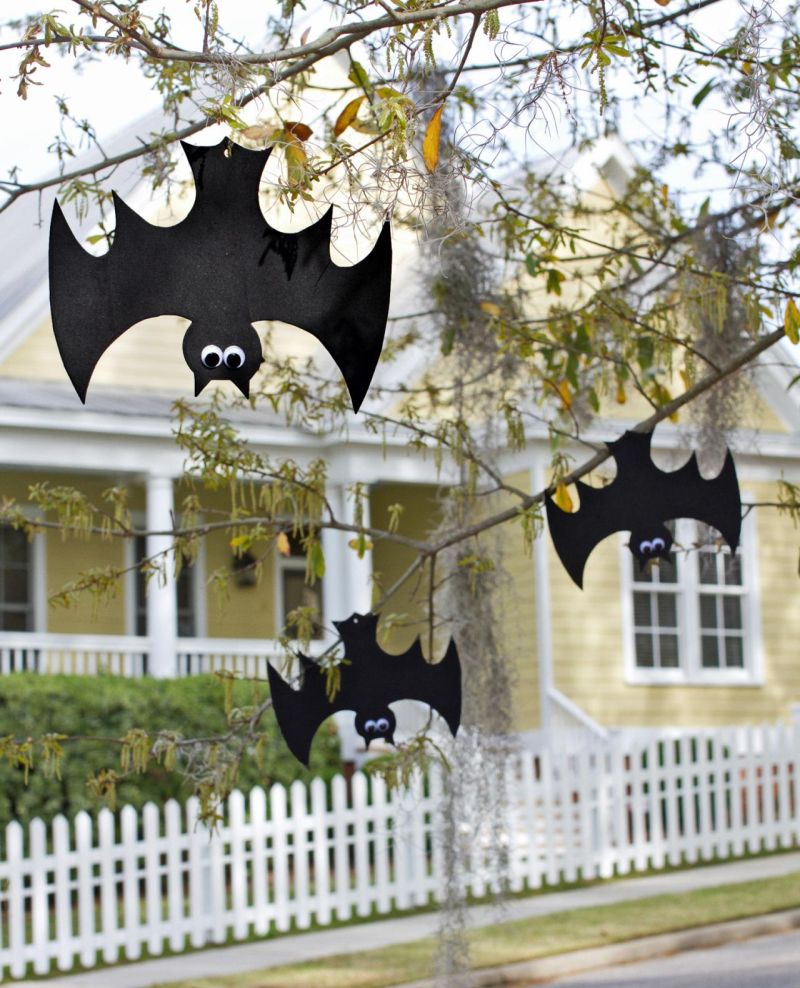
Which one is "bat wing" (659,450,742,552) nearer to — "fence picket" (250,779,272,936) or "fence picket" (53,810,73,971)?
"fence picket" (53,810,73,971)

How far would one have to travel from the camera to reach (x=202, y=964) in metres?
9.62

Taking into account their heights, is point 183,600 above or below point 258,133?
below

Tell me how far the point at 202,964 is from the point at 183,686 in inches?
161

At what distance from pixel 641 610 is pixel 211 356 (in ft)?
43.9

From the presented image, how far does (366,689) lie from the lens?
577cm

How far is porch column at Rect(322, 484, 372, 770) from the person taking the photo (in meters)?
14.9

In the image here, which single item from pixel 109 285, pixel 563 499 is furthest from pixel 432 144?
pixel 563 499

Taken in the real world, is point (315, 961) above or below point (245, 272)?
below

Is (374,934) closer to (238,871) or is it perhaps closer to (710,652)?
(238,871)

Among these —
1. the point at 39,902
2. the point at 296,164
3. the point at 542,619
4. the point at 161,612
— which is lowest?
the point at 39,902

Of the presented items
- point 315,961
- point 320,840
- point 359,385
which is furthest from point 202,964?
point 359,385

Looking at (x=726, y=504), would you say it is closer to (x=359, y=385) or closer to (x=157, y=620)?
(x=359, y=385)

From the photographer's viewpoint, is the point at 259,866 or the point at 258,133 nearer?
the point at 258,133

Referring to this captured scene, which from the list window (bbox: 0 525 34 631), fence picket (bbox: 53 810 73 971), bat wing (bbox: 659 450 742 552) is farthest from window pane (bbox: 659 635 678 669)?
bat wing (bbox: 659 450 742 552)
